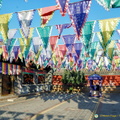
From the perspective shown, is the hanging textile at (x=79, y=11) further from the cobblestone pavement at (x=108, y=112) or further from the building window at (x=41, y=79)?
the building window at (x=41, y=79)

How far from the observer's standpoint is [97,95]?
2030 cm

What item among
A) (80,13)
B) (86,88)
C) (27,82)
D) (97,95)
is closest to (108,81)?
(86,88)

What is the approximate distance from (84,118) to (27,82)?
1536 cm

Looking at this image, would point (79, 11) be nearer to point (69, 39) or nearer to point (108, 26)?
point (108, 26)

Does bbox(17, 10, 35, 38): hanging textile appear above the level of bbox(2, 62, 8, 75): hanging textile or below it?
above

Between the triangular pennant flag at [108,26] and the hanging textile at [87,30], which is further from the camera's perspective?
the hanging textile at [87,30]

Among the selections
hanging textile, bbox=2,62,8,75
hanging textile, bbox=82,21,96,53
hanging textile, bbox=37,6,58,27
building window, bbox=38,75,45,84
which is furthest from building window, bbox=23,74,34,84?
hanging textile, bbox=37,6,58,27

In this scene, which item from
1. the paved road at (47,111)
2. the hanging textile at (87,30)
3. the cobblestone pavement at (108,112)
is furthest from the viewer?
the hanging textile at (87,30)

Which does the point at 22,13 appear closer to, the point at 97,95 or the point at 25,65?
the point at 25,65

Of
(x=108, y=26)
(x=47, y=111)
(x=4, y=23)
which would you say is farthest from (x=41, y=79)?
(x=108, y=26)

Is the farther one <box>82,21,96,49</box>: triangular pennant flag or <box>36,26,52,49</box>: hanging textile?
<box>36,26,52,49</box>: hanging textile

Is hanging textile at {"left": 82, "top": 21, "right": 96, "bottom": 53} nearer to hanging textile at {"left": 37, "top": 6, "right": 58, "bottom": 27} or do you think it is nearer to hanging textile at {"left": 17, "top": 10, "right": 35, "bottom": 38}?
hanging textile at {"left": 37, "top": 6, "right": 58, "bottom": 27}

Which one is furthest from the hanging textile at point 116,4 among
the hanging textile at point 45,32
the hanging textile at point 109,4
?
the hanging textile at point 45,32

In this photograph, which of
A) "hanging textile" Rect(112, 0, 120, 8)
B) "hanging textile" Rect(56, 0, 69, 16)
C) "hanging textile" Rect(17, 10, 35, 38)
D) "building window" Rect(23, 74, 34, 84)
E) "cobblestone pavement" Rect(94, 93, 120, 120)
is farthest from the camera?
"building window" Rect(23, 74, 34, 84)
